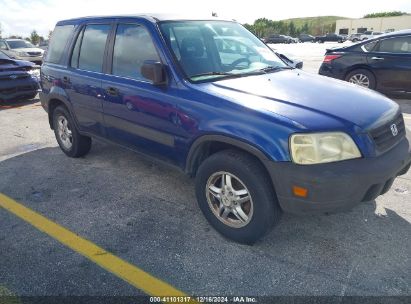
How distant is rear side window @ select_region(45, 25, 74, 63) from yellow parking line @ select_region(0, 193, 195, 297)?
210 cm

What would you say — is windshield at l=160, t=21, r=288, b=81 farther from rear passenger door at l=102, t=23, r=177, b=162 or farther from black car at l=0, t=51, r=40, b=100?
black car at l=0, t=51, r=40, b=100

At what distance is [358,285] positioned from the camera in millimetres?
2453

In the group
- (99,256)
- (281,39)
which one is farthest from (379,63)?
(281,39)

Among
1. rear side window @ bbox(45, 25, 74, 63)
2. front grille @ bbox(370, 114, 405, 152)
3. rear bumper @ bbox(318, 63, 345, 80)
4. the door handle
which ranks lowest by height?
rear bumper @ bbox(318, 63, 345, 80)

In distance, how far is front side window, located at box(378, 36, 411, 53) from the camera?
24.9ft

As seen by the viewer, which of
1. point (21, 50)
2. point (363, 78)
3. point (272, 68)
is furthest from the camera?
point (21, 50)

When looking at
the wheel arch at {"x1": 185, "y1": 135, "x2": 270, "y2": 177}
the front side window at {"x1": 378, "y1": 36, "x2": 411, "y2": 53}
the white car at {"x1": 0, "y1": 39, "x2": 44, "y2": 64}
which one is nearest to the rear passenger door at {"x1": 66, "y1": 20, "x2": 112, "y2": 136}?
the wheel arch at {"x1": 185, "y1": 135, "x2": 270, "y2": 177}

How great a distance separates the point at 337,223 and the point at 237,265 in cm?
110

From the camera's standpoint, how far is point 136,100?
3.43m

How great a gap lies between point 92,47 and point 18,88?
5880 mm

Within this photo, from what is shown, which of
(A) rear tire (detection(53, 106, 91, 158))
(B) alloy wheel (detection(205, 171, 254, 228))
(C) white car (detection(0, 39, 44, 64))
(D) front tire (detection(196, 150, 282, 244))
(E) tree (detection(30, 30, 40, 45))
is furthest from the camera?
(E) tree (detection(30, 30, 40, 45))

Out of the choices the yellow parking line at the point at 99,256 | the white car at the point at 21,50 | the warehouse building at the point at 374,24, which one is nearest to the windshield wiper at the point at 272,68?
the yellow parking line at the point at 99,256

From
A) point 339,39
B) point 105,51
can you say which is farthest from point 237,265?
point 339,39

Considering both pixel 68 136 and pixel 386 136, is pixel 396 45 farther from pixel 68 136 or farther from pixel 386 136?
pixel 68 136
